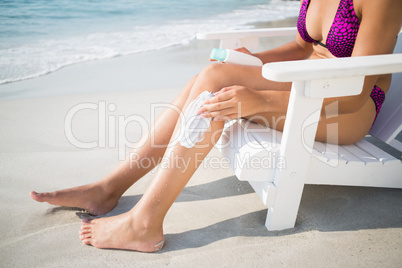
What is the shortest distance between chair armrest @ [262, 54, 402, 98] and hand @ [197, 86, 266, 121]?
220 millimetres

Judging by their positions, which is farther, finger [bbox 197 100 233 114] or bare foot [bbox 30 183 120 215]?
bare foot [bbox 30 183 120 215]

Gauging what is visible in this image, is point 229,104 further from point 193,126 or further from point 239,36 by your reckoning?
point 239,36

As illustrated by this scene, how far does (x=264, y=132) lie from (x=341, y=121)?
1.30 feet

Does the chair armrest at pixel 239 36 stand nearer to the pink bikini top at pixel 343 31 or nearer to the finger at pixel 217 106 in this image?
the pink bikini top at pixel 343 31

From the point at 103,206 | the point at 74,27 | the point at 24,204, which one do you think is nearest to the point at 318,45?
the point at 103,206

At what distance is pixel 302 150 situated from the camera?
5.62 ft

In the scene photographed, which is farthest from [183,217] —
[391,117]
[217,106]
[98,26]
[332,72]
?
[98,26]

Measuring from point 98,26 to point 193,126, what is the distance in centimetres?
639

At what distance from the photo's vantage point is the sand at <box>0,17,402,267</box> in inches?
67.0

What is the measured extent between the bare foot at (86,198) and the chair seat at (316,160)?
0.71 metres

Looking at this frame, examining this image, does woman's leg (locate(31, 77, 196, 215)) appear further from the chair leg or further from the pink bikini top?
the pink bikini top

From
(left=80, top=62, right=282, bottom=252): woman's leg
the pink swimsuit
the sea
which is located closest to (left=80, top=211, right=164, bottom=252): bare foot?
(left=80, top=62, right=282, bottom=252): woman's leg

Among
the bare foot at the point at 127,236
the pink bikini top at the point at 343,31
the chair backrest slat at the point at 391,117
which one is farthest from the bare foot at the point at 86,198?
the chair backrest slat at the point at 391,117

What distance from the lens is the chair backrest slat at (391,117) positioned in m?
Result: 2.25
